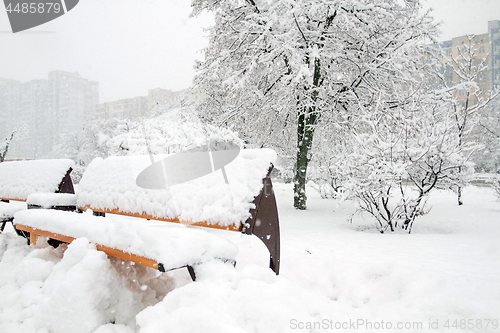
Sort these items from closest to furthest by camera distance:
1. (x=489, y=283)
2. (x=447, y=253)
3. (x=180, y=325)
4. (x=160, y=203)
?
(x=180, y=325)
(x=489, y=283)
(x=160, y=203)
(x=447, y=253)

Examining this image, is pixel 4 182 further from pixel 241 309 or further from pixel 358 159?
pixel 358 159

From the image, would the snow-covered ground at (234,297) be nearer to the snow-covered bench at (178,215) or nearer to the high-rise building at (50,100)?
the snow-covered bench at (178,215)

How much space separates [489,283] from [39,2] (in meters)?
7.05

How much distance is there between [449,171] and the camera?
186 inches

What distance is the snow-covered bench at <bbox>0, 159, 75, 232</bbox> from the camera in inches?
137

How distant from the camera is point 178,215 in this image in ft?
6.52

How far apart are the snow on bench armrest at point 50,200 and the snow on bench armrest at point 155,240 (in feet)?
3.80

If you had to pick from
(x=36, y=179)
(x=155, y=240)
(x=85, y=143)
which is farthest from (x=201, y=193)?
(x=85, y=143)

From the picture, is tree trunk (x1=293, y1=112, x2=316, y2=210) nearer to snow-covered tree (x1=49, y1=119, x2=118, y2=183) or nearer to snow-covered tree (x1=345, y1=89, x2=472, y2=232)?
snow-covered tree (x1=345, y1=89, x2=472, y2=232)

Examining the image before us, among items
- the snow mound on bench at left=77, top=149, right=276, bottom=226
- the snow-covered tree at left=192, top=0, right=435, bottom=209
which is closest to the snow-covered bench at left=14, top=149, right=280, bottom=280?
the snow mound on bench at left=77, top=149, right=276, bottom=226

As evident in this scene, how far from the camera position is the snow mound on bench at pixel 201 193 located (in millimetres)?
1764

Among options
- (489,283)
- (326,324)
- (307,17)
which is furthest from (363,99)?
(326,324)

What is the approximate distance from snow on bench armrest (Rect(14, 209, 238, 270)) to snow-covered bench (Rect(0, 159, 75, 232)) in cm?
201

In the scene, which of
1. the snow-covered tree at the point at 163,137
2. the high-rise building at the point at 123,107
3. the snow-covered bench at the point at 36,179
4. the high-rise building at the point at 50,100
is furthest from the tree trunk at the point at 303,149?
the high-rise building at the point at 50,100
